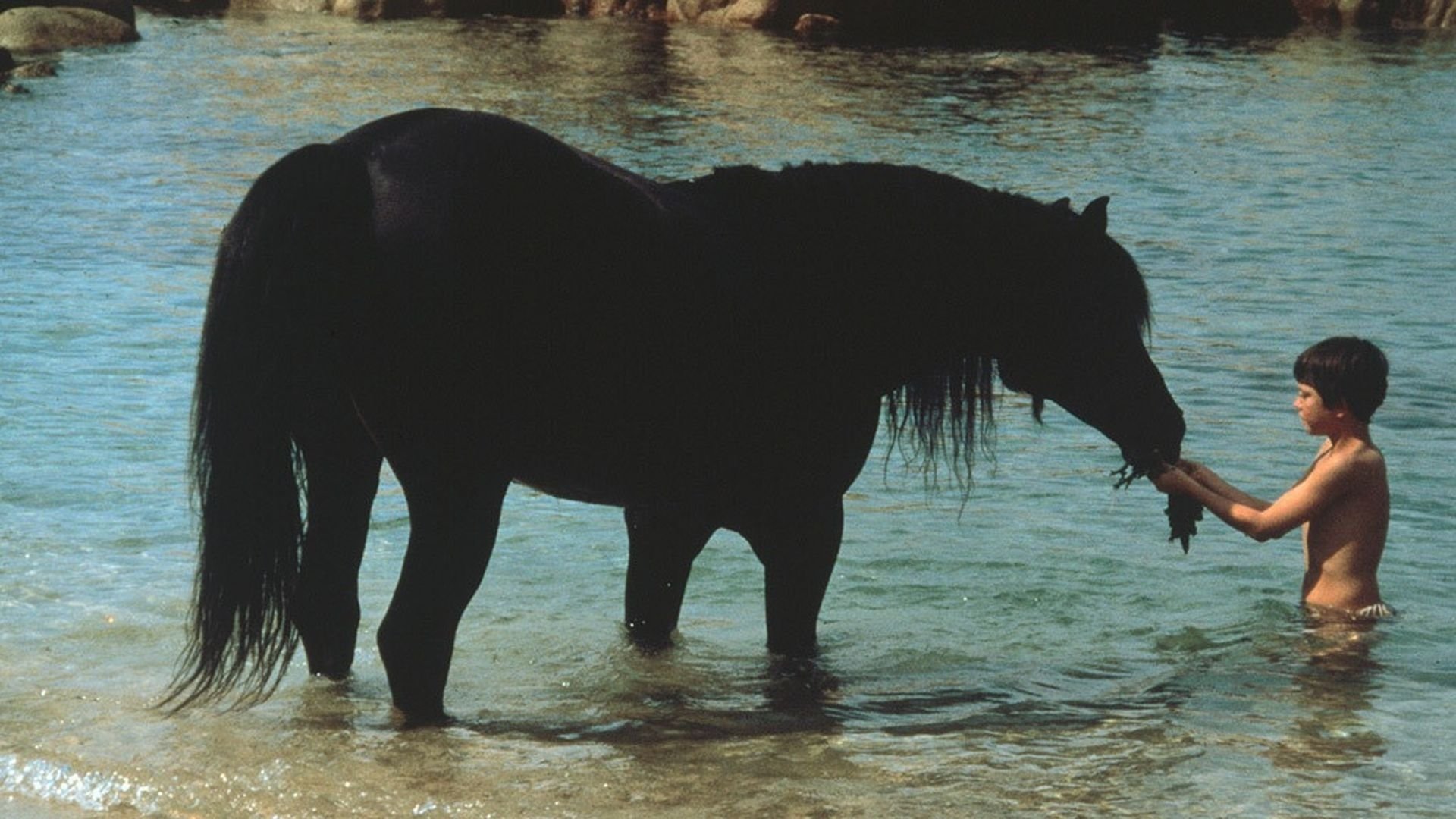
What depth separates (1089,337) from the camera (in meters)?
5.01

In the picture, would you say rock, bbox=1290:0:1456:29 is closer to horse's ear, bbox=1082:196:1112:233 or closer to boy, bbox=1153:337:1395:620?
boy, bbox=1153:337:1395:620

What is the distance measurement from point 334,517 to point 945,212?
1.67 meters

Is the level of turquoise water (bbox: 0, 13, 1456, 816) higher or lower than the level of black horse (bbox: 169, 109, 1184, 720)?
lower

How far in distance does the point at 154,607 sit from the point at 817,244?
7.40ft

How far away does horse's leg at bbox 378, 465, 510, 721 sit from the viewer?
4199 millimetres

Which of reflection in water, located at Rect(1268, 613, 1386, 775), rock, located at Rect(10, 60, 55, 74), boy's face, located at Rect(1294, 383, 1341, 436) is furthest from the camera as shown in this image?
rock, located at Rect(10, 60, 55, 74)

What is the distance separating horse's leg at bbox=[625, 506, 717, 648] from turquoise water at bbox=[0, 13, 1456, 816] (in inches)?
3.6

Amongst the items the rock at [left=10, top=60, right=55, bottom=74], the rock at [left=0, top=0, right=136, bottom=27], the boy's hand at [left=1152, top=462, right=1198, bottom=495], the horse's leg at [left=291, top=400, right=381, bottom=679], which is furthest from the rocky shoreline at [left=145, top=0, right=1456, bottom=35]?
the horse's leg at [left=291, top=400, right=381, bottom=679]

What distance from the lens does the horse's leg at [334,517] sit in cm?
439

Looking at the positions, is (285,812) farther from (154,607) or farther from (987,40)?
(987,40)

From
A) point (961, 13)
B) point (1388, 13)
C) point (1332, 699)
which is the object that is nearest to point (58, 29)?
point (961, 13)

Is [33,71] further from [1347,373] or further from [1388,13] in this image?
[1388,13]

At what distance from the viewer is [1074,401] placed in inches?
202

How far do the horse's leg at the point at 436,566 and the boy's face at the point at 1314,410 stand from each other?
253cm
